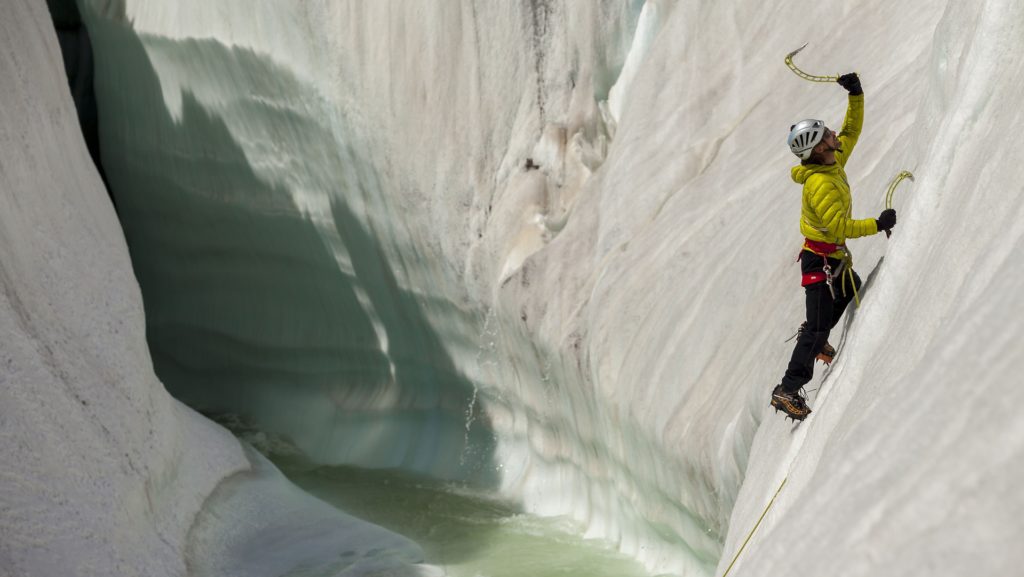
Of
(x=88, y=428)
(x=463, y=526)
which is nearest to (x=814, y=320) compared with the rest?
(x=88, y=428)

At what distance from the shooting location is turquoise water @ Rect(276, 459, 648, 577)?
7273 mm

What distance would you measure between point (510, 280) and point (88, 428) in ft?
10.1

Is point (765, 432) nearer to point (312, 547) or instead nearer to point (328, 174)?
point (312, 547)

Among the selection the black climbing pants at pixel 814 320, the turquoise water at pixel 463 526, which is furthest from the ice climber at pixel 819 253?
the turquoise water at pixel 463 526

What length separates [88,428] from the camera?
589 cm

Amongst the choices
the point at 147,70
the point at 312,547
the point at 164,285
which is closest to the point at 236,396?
the point at 164,285

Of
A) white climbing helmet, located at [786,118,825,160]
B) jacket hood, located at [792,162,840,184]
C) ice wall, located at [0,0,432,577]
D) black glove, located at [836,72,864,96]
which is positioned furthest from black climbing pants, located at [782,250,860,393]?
ice wall, located at [0,0,432,577]

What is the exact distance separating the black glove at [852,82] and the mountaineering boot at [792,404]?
0.98m

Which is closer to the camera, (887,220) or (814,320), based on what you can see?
(887,220)

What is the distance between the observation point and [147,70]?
1119cm

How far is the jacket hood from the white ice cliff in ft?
1.17

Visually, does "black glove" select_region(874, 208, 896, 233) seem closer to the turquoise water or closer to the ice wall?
the ice wall

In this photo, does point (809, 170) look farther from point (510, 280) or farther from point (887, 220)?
point (510, 280)

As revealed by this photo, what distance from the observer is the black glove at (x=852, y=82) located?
412 centimetres
